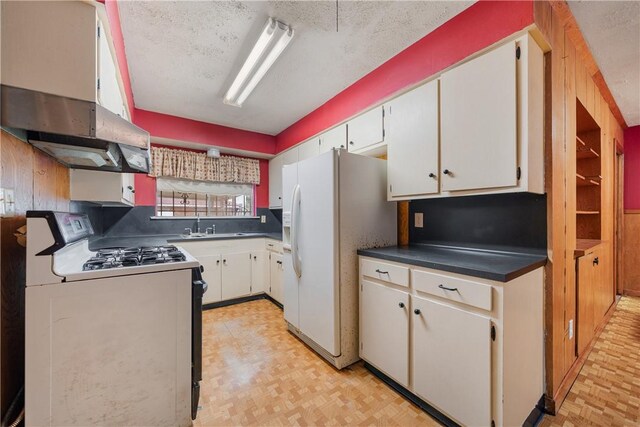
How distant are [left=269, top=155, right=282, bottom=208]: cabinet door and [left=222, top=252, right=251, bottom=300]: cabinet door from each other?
1006 millimetres

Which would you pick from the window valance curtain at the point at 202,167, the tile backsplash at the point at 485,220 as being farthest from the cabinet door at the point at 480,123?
the window valance curtain at the point at 202,167

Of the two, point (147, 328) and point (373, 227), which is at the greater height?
point (373, 227)

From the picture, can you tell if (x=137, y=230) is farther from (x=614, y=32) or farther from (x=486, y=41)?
(x=614, y=32)

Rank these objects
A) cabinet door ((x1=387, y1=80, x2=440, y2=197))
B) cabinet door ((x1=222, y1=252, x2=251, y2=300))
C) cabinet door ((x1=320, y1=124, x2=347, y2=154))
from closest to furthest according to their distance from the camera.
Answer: cabinet door ((x1=387, y1=80, x2=440, y2=197)) → cabinet door ((x1=320, y1=124, x2=347, y2=154)) → cabinet door ((x1=222, y1=252, x2=251, y2=300))

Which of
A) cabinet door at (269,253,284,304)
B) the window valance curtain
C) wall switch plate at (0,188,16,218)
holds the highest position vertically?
the window valance curtain

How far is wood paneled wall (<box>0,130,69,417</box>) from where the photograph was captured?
111 cm

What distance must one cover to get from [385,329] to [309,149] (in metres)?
2.34

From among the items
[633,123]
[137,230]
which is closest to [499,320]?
[137,230]

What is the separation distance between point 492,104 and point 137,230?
399 centimetres

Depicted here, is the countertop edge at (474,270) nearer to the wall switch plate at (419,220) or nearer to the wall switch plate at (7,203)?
the wall switch plate at (419,220)

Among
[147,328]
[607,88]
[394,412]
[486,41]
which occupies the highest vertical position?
[607,88]

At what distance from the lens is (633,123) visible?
11.9 feet

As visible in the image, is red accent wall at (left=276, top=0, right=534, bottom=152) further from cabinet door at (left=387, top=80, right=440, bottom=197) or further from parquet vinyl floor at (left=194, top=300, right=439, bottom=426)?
parquet vinyl floor at (left=194, top=300, right=439, bottom=426)

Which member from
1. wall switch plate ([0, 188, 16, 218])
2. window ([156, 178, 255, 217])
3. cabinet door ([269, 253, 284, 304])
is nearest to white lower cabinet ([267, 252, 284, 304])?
cabinet door ([269, 253, 284, 304])
